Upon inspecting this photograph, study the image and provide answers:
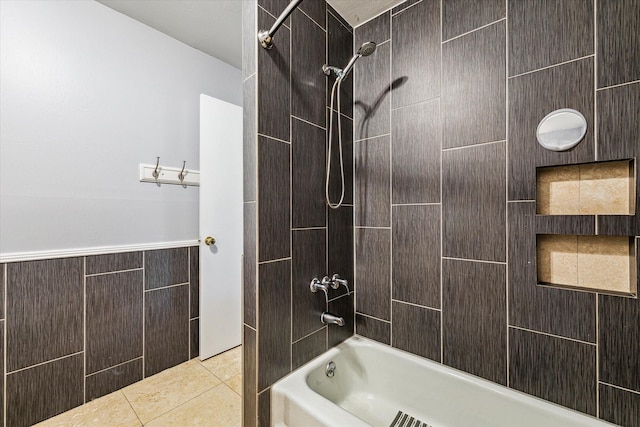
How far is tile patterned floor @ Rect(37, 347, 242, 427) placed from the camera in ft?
4.59

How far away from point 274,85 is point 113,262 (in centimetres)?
153

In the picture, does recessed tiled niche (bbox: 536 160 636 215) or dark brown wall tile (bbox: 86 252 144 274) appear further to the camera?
dark brown wall tile (bbox: 86 252 144 274)

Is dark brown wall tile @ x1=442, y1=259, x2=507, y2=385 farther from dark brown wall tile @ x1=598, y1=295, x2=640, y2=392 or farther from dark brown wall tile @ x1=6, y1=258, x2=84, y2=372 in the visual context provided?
dark brown wall tile @ x1=6, y1=258, x2=84, y2=372

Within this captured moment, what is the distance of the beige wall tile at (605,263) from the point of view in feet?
3.10

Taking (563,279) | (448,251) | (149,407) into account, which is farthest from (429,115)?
(149,407)

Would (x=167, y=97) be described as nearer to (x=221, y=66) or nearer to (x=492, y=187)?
(x=221, y=66)

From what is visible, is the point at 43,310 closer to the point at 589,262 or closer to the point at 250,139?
the point at 250,139

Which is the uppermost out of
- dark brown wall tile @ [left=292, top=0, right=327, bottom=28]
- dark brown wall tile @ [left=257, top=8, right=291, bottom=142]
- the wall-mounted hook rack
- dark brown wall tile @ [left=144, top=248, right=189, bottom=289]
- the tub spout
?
dark brown wall tile @ [left=292, top=0, right=327, bottom=28]

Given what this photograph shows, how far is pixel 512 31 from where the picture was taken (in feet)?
3.66

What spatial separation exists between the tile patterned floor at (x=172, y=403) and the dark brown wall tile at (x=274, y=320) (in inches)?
21.9

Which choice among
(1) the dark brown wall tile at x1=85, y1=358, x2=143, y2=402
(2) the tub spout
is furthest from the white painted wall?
(2) the tub spout

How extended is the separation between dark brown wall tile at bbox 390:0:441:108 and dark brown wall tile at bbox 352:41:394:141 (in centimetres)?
5

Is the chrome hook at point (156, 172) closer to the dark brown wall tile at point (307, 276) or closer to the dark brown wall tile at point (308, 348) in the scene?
the dark brown wall tile at point (307, 276)

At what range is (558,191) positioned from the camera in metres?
1.06
